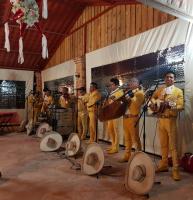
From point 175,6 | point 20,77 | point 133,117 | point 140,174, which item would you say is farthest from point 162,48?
point 20,77

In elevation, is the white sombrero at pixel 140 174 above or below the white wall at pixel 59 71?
below

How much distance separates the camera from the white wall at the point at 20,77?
10672 millimetres

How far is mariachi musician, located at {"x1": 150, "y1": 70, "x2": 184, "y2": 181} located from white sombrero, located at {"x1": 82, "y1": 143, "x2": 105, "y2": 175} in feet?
3.18

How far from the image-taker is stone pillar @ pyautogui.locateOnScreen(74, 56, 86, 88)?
319 inches

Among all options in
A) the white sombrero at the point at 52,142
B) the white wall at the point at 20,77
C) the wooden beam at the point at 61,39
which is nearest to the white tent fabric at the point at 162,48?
the white sombrero at the point at 52,142

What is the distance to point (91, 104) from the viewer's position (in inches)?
258

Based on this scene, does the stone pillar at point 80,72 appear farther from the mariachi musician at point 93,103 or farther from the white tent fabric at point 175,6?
the white tent fabric at point 175,6

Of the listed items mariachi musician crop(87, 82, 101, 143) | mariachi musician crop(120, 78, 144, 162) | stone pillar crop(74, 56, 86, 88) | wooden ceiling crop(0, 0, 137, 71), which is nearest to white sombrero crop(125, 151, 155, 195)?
mariachi musician crop(120, 78, 144, 162)

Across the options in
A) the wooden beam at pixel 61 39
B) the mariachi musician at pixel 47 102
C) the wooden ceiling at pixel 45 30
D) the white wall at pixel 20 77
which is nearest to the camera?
the wooden ceiling at pixel 45 30

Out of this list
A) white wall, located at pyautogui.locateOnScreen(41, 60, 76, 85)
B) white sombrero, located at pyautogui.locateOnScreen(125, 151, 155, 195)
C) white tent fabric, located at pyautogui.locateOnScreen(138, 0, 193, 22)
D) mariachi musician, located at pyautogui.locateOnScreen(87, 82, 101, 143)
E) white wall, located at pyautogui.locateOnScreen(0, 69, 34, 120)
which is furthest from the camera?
white wall, located at pyautogui.locateOnScreen(0, 69, 34, 120)

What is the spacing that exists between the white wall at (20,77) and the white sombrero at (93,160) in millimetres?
7524

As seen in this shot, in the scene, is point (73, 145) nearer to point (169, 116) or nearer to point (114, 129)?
point (114, 129)

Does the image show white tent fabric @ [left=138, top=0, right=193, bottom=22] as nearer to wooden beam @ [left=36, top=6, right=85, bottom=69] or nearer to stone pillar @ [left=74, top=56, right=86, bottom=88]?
stone pillar @ [left=74, top=56, right=86, bottom=88]

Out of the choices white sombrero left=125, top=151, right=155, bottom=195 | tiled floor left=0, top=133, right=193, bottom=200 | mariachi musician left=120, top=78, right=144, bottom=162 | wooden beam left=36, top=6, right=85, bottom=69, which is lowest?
tiled floor left=0, top=133, right=193, bottom=200
